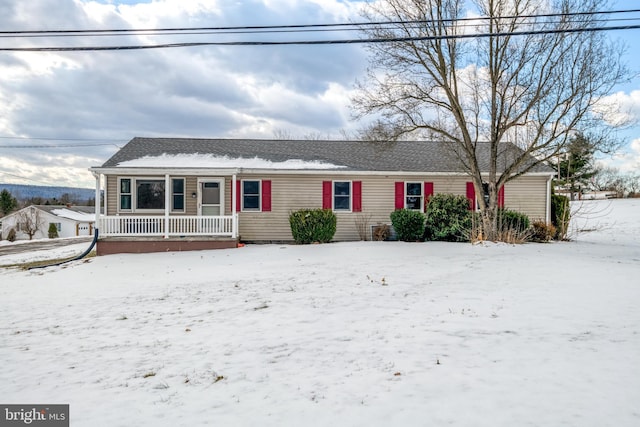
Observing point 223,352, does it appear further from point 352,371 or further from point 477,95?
point 477,95

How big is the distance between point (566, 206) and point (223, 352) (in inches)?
640

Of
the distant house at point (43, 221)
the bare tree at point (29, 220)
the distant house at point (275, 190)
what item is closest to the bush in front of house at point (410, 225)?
the distant house at point (275, 190)

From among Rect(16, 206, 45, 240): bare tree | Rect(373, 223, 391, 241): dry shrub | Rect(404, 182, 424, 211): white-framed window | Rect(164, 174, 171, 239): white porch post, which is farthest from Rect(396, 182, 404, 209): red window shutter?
Rect(16, 206, 45, 240): bare tree

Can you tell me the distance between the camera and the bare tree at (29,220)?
2086 inches

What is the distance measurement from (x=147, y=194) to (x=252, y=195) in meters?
4.03

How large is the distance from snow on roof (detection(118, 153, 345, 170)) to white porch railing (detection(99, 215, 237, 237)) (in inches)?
78.4

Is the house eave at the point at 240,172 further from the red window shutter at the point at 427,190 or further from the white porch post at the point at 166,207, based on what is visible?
the red window shutter at the point at 427,190

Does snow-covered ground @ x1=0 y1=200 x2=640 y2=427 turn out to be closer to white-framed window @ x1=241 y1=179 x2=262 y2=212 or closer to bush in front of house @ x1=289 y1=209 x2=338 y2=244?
bush in front of house @ x1=289 y1=209 x2=338 y2=244

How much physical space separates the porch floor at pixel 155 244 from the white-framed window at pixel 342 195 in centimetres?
429

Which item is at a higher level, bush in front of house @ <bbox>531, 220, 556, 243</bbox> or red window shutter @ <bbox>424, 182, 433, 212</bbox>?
red window shutter @ <bbox>424, 182, 433, 212</bbox>

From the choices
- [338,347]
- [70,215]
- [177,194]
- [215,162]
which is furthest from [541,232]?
[70,215]

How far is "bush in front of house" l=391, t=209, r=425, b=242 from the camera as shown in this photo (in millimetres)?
14695

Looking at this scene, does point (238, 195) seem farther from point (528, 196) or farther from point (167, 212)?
point (528, 196)

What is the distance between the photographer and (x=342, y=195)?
1650cm
